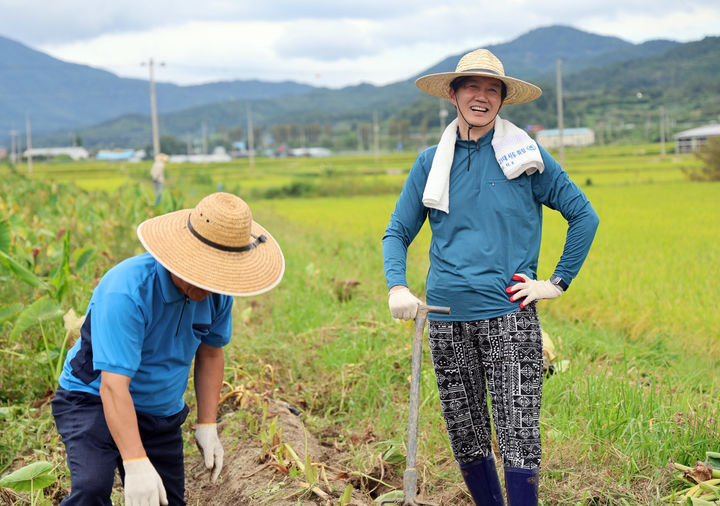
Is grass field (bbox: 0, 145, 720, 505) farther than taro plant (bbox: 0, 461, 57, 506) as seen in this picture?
Yes

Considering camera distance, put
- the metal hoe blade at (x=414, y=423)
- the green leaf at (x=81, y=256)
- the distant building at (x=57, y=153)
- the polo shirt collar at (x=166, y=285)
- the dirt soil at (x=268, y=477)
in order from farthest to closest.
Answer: the distant building at (x=57, y=153)
the green leaf at (x=81, y=256)
the dirt soil at (x=268, y=477)
the metal hoe blade at (x=414, y=423)
the polo shirt collar at (x=166, y=285)

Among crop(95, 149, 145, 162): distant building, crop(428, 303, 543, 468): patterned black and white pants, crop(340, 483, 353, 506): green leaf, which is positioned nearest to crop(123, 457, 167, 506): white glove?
crop(340, 483, 353, 506): green leaf

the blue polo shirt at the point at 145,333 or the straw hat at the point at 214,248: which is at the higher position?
the straw hat at the point at 214,248

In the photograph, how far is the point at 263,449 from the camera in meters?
3.00

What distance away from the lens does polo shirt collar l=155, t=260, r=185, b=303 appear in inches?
79.4

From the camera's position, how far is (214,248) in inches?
79.0

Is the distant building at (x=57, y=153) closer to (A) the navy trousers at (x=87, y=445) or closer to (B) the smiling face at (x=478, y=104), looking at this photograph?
(A) the navy trousers at (x=87, y=445)

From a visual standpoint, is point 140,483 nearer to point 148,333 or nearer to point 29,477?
point 148,333

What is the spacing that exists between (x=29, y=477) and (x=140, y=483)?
516 millimetres

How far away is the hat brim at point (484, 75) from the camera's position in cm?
230

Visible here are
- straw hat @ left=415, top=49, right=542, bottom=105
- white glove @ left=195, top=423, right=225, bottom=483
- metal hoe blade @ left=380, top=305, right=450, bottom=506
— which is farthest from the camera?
white glove @ left=195, top=423, right=225, bottom=483

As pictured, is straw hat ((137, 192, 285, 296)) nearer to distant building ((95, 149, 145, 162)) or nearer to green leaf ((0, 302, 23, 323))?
green leaf ((0, 302, 23, 323))

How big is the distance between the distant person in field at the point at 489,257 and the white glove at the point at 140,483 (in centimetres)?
83

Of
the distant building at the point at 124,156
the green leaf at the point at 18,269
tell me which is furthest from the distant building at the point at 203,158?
the green leaf at the point at 18,269
